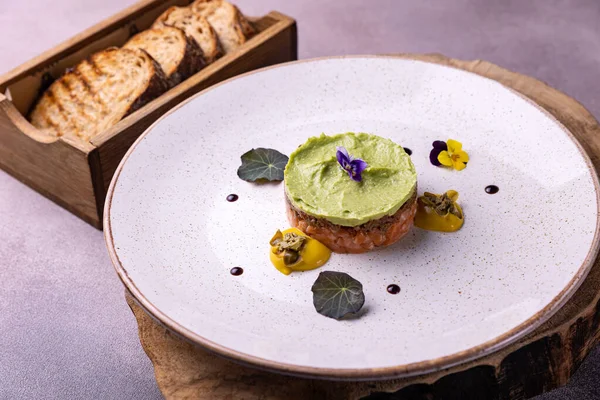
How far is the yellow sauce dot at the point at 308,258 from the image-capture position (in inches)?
152

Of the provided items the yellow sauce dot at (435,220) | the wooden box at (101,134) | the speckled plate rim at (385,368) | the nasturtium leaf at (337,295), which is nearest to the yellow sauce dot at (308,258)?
the nasturtium leaf at (337,295)

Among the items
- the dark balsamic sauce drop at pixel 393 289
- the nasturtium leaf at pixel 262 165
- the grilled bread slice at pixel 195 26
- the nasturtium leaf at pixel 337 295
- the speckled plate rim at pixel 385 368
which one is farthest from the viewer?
the grilled bread slice at pixel 195 26

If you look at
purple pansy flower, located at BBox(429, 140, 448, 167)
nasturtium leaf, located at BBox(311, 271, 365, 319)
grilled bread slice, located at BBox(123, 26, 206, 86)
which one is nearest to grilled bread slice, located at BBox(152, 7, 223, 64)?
grilled bread slice, located at BBox(123, 26, 206, 86)

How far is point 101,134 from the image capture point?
14.1 ft

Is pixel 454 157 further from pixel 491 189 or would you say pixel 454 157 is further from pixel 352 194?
pixel 352 194

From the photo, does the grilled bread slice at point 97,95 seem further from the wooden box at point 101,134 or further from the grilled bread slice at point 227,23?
the grilled bread slice at point 227,23

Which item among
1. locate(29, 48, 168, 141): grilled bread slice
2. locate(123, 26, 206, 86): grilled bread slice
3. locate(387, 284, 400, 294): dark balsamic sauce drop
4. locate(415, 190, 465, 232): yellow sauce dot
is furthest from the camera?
locate(123, 26, 206, 86): grilled bread slice

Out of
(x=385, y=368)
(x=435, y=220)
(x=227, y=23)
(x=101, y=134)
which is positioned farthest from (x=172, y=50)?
(x=385, y=368)

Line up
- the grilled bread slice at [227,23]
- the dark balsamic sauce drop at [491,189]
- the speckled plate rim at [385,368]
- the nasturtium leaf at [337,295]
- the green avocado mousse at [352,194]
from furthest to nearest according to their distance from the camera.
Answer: the grilled bread slice at [227,23] < the dark balsamic sauce drop at [491,189] < the green avocado mousse at [352,194] < the nasturtium leaf at [337,295] < the speckled plate rim at [385,368]

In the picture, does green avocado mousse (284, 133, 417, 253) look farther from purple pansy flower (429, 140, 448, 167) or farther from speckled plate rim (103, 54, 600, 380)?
speckled plate rim (103, 54, 600, 380)

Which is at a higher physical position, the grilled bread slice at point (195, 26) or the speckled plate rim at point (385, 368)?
the grilled bread slice at point (195, 26)

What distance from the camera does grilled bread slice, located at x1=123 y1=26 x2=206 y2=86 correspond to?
494 centimetres

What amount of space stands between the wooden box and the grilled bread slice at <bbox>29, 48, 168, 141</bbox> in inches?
5.6

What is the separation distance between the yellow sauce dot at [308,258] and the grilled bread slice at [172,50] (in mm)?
1541
